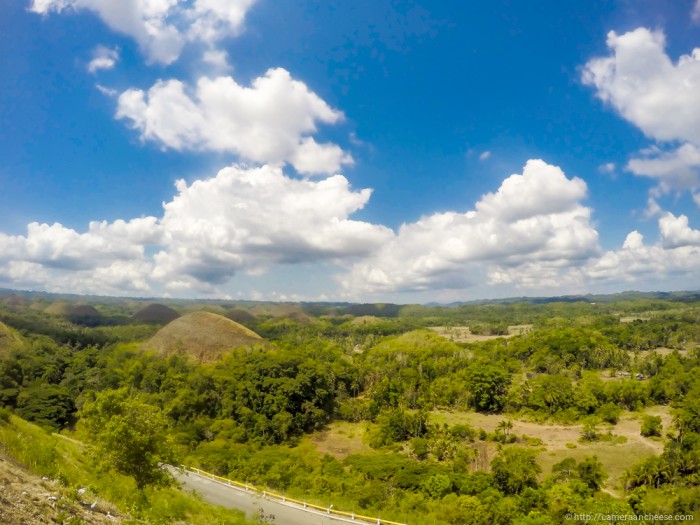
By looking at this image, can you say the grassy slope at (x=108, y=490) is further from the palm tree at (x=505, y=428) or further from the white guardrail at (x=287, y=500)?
the palm tree at (x=505, y=428)

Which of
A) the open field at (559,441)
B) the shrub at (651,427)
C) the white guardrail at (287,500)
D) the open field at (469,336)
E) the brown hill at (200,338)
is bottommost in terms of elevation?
the open field at (469,336)

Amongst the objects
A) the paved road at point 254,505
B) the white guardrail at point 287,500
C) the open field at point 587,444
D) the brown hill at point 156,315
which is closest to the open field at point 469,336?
the open field at point 587,444

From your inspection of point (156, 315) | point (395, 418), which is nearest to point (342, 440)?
point (395, 418)

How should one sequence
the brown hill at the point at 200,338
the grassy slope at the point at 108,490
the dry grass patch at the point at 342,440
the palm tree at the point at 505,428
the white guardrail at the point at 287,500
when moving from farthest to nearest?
the brown hill at the point at 200,338 → the palm tree at the point at 505,428 → the dry grass patch at the point at 342,440 → the white guardrail at the point at 287,500 → the grassy slope at the point at 108,490

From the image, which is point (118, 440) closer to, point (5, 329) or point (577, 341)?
point (5, 329)

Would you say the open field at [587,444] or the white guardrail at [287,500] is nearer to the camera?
the white guardrail at [287,500]

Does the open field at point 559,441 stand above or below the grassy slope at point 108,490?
below

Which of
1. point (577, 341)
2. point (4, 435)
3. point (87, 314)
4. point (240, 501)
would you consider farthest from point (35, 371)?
point (87, 314)

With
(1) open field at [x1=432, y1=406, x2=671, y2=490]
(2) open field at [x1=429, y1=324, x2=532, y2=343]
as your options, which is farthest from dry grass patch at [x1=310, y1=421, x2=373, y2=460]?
(2) open field at [x1=429, y1=324, x2=532, y2=343]
